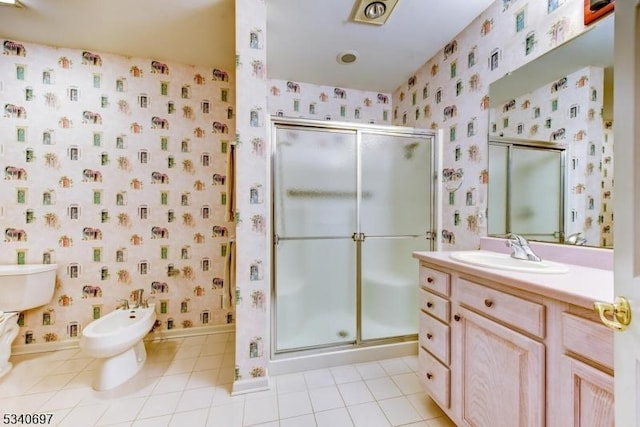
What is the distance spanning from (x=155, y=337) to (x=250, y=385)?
3.92 feet

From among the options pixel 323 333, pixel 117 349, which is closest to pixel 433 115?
pixel 323 333

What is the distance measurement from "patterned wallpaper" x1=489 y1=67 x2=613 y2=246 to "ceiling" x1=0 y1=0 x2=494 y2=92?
81 cm

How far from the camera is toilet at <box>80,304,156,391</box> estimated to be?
1.61 meters

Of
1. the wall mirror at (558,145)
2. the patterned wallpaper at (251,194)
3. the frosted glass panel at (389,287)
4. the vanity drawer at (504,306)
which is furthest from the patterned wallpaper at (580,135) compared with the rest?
the patterned wallpaper at (251,194)

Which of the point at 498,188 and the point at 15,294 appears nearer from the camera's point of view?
the point at 498,188

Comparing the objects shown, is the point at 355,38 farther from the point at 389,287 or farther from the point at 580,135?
the point at 389,287

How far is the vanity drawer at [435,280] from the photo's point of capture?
1.34m

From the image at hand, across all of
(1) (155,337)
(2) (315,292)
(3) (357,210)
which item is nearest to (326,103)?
(3) (357,210)

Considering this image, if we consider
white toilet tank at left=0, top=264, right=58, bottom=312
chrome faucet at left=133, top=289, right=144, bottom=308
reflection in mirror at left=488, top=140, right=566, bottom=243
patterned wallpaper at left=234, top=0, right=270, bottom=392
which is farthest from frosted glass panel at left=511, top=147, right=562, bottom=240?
white toilet tank at left=0, top=264, right=58, bottom=312

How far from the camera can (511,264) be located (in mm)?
1338

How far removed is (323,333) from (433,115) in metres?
1.95

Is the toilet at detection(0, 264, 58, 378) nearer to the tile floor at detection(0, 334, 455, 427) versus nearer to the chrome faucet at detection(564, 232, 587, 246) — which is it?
the tile floor at detection(0, 334, 455, 427)

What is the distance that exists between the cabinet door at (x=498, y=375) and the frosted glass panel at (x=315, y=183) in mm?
1026

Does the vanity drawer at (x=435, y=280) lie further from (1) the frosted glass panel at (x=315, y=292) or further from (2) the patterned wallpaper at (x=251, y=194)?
(2) the patterned wallpaper at (x=251, y=194)
